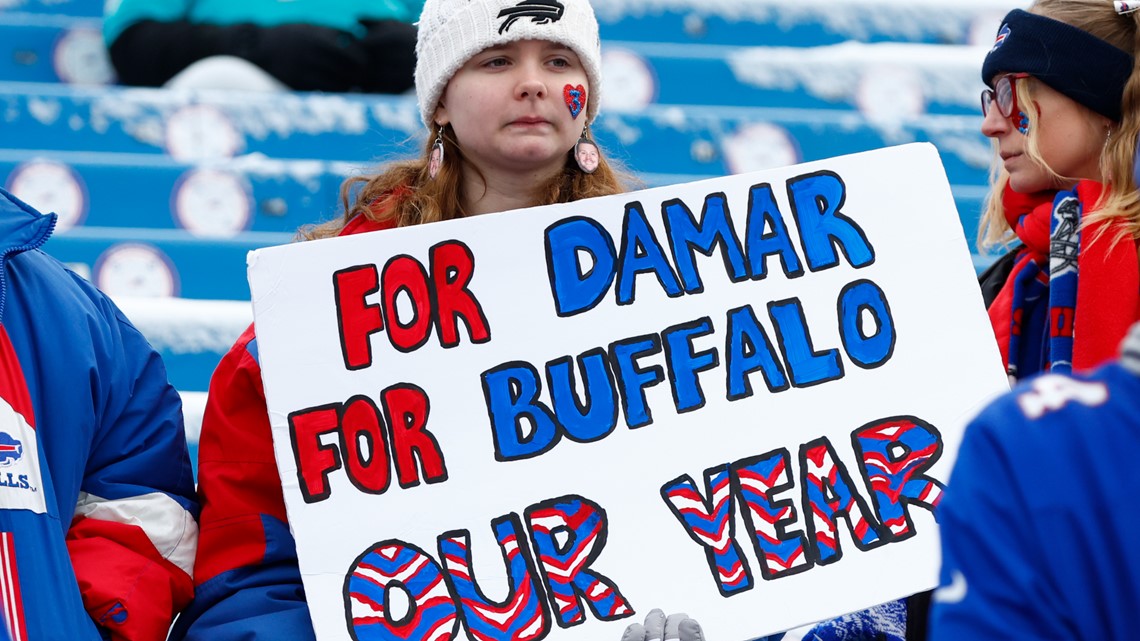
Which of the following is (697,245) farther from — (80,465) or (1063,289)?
(80,465)

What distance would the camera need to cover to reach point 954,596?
0.85m

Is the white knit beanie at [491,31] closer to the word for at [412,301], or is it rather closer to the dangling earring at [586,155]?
the dangling earring at [586,155]

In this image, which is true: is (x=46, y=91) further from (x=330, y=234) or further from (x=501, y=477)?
(x=501, y=477)

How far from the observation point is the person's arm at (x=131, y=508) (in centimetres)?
164

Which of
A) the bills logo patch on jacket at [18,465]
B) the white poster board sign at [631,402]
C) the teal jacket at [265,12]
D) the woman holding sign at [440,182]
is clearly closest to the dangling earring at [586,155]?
the woman holding sign at [440,182]

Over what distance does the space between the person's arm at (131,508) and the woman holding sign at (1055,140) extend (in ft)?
3.57

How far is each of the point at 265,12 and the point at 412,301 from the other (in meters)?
3.28

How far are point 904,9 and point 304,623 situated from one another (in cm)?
451

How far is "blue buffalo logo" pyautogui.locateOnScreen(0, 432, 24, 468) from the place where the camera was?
1.55 meters

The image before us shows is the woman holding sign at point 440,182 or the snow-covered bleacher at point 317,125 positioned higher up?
the snow-covered bleacher at point 317,125

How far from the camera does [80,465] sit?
164 cm

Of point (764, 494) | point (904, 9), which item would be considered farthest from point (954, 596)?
point (904, 9)

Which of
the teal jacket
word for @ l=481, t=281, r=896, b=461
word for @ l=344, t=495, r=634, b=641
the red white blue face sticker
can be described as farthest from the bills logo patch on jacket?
the teal jacket

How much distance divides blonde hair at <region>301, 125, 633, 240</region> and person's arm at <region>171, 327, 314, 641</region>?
0.28 m
